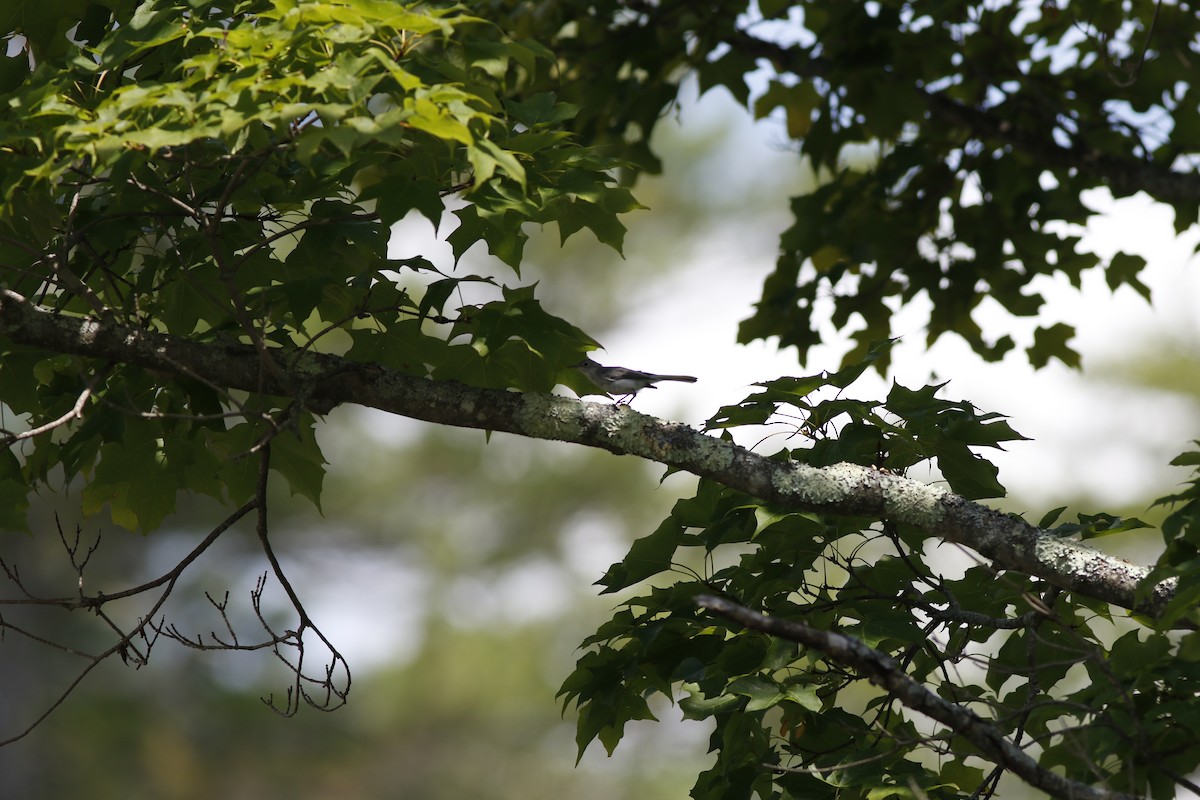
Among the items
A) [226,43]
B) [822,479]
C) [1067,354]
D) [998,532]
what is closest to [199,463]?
[226,43]

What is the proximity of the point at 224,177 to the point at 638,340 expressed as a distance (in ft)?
40.7

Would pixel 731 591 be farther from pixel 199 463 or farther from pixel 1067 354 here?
pixel 1067 354

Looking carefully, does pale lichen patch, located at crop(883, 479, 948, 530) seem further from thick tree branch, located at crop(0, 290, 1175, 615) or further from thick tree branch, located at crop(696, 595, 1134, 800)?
thick tree branch, located at crop(696, 595, 1134, 800)

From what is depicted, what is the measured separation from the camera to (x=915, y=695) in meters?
1.56

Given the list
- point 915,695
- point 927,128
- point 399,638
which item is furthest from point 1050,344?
point 399,638

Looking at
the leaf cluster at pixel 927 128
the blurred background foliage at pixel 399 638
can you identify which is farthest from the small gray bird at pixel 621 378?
the blurred background foliage at pixel 399 638

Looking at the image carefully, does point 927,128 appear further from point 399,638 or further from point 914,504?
point 399,638

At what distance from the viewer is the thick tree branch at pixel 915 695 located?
58.8 inches

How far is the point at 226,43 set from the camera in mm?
1838

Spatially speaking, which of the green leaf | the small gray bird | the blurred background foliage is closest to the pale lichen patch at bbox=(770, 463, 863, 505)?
the small gray bird

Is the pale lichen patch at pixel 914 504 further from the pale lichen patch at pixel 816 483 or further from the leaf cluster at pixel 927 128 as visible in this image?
the leaf cluster at pixel 927 128

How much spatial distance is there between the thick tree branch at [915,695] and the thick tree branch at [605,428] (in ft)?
1.65

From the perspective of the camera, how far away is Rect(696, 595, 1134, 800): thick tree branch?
1494 millimetres

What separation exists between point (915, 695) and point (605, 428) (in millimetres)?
868
